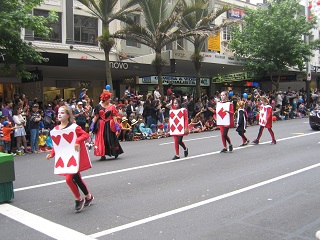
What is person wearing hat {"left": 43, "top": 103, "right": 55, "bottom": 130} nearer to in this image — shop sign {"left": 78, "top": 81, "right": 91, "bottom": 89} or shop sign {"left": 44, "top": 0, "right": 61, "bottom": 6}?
shop sign {"left": 44, "top": 0, "right": 61, "bottom": 6}

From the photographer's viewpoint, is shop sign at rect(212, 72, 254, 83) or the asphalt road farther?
shop sign at rect(212, 72, 254, 83)

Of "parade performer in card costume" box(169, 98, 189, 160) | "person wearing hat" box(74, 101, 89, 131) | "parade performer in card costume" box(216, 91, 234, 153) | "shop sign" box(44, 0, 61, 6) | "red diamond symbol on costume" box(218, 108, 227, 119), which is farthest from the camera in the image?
"shop sign" box(44, 0, 61, 6)

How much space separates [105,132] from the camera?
11469 mm

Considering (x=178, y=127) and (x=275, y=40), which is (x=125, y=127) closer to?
(x=178, y=127)

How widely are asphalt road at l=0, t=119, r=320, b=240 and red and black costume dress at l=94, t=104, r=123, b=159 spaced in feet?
1.05

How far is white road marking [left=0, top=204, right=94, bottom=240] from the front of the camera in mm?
5285

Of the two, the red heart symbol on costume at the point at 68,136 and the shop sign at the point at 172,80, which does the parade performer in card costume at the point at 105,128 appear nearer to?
the red heart symbol on costume at the point at 68,136

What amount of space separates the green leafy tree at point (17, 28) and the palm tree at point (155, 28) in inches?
238

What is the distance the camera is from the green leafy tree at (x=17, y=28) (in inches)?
569

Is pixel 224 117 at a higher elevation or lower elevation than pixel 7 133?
higher

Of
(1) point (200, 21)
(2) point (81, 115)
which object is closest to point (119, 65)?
(1) point (200, 21)

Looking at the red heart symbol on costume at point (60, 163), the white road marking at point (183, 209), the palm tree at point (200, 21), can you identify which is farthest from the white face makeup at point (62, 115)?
the palm tree at point (200, 21)

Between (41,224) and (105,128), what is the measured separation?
5.78 m

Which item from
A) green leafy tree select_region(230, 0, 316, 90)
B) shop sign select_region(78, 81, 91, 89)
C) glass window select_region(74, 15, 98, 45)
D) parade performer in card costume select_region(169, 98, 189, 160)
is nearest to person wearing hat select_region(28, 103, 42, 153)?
parade performer in card costume select_region(169, 98, 189, 160)
